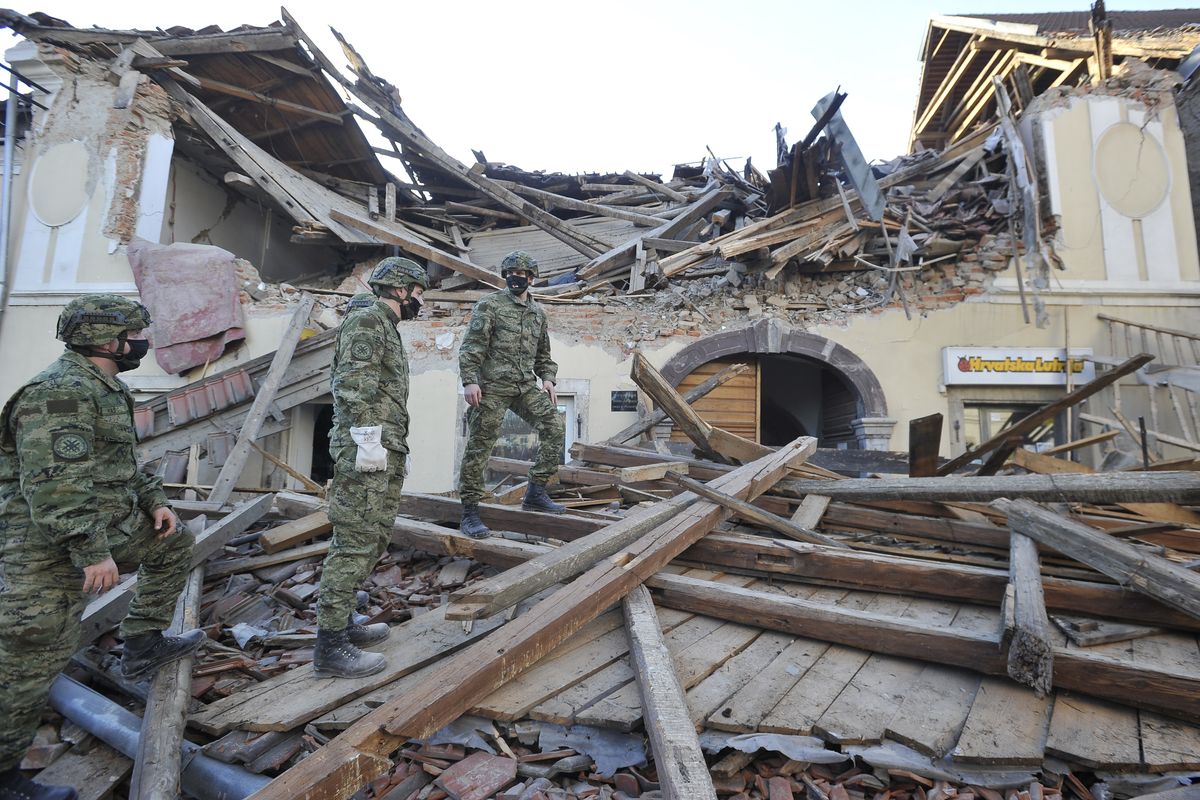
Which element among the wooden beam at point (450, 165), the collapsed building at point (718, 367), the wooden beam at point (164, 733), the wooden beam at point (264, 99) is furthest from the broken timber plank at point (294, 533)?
the wooden beam at point (264, 99)

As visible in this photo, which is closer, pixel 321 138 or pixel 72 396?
pixel 72 396

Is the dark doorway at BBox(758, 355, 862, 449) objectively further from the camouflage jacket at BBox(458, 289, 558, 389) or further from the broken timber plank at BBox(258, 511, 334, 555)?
the broken timber plank at BBox(258, 511, 334, 555)

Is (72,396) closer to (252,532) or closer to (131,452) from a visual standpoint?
(131,452)

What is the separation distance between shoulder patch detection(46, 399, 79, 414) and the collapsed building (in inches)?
49.5

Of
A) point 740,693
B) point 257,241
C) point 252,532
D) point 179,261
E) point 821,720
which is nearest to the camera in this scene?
point 821,720

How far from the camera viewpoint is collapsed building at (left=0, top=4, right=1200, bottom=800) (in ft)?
A: 6.56

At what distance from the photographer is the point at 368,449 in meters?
2.62

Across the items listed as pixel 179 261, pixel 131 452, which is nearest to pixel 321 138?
pixel 179 261

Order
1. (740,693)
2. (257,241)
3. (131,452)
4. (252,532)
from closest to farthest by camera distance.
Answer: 1. (740,693)
2. (131,452)
3. (252,532)
4. (257,241)

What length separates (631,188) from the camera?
12.6 m

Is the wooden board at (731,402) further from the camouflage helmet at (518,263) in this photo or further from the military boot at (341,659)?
the military boot at (341,659)

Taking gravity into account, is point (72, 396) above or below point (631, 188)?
below

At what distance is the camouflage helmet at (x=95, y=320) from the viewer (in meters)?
2.31

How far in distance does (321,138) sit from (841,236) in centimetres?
989
